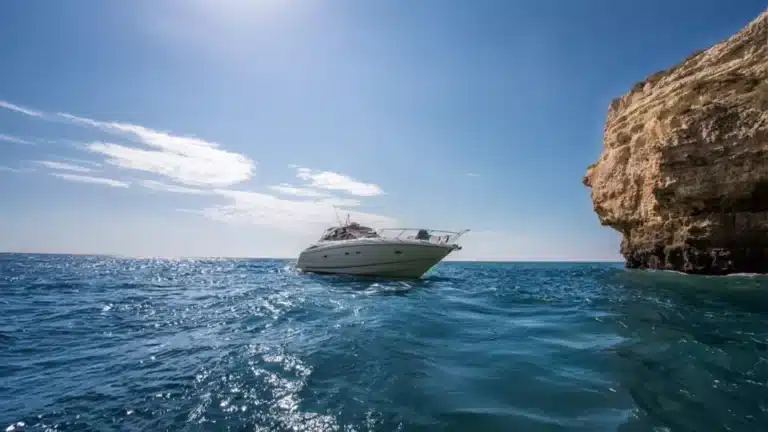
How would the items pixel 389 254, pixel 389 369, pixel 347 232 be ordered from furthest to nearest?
pixel 347 232, pixel 389 254, pixel 389 369

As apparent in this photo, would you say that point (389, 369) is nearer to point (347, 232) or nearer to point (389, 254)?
point (389, 254)

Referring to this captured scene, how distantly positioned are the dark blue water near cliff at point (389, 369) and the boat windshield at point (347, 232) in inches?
580

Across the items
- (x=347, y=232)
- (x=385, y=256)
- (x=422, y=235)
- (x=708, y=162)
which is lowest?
(x=385, y=256)

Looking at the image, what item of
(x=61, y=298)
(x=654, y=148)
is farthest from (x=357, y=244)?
(x=654, y=148)

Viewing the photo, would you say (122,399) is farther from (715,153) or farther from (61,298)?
(715,153)

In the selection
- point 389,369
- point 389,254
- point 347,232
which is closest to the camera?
point 389,369

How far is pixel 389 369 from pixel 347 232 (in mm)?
20012

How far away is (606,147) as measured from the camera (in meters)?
31.4

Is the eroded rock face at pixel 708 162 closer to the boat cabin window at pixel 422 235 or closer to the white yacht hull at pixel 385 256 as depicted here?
the white yacht hull at pixel 385 256

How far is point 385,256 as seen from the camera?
746 inches

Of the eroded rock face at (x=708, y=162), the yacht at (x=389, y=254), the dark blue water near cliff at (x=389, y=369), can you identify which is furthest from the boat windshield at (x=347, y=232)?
the eroded rock face at (x=708, y=162)

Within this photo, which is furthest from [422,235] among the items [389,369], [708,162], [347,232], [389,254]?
[708,162]

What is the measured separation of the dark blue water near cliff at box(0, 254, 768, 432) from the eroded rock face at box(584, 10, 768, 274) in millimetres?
13915

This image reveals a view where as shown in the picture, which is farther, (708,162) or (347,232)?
(347,232)
